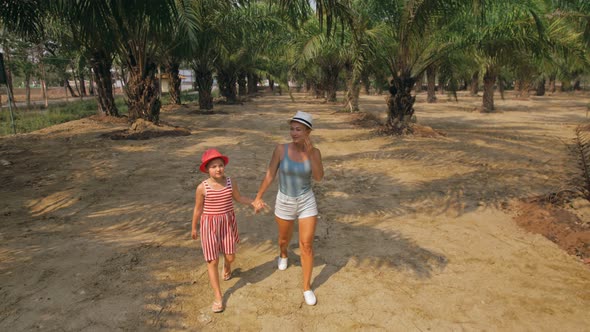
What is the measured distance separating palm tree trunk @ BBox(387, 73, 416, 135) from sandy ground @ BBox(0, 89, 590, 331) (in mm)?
3355

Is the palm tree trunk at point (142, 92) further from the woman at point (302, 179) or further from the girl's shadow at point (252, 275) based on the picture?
the woman at point (302, 179)

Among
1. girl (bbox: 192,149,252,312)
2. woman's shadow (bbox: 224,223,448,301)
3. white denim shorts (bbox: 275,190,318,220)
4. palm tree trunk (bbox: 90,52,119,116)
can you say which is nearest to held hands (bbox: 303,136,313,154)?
white denim shorts (bbox: 275,190,318,220)

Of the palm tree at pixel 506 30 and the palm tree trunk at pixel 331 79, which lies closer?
the palm tree at pixel 506 30

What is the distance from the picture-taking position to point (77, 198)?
5559mm

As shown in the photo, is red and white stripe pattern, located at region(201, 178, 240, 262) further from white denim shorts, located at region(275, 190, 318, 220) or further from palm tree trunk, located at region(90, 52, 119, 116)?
palm tree trunk, located at region(90, 52, 119, 116)

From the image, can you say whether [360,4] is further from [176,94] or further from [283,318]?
[176,94]

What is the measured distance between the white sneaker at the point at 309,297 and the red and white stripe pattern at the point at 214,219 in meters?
0.80

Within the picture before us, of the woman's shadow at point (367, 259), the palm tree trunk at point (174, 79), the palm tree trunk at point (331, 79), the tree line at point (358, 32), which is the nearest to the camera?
the woman's shadow at point (367, 259)

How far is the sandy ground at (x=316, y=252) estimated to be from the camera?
2877 millimetres

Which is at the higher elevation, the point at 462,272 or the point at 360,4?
the point at 360,4

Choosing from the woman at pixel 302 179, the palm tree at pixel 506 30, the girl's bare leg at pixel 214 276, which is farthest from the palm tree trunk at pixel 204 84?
the girl's bare leg at pixel 214 276

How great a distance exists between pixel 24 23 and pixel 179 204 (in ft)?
14.6

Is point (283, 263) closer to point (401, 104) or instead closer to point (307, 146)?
point (307, 146)

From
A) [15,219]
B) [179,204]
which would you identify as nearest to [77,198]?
[15,219]
